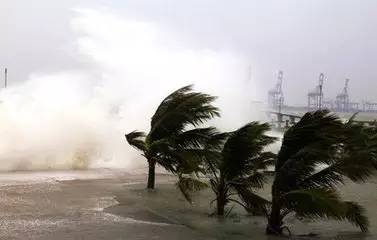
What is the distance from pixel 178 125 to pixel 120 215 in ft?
10.4

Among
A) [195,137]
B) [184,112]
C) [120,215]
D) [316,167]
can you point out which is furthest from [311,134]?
[184,112]

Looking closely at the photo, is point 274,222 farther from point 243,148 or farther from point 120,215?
point 120,215

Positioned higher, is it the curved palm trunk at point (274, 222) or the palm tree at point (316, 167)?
the palm tree at point (316, 167)

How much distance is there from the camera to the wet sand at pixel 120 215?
28.2 ft

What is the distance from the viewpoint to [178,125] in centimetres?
1262

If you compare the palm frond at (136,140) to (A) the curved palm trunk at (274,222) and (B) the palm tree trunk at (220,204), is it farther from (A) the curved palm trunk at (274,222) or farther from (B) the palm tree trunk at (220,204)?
(A) the curved palm trunk at (274,222)

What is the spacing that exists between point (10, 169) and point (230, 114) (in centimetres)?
1572

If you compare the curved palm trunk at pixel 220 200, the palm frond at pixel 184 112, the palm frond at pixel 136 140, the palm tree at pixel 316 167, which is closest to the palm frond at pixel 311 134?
the palm tree at pixel 316 167

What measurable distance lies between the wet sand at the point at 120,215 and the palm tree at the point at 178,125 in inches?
35.3

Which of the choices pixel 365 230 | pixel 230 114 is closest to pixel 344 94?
pixel 230 114

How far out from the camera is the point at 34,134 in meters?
20.2

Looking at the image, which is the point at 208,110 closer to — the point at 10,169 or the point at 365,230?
the point at 365,230

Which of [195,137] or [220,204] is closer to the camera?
[220,204]

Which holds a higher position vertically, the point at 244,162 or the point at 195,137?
the point at 195,137
